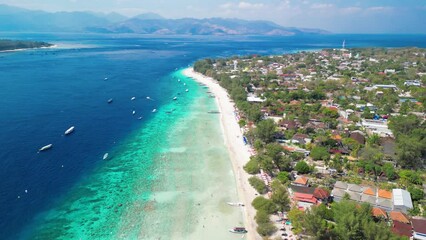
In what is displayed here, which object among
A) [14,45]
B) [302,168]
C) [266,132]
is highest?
[14,45]

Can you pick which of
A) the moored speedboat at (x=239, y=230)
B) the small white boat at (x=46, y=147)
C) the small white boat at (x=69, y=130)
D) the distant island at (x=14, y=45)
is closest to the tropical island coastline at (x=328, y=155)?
the moored speedboat at (x=239, y=230)

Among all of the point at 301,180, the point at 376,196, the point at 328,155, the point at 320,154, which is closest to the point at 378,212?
the point at 376,196

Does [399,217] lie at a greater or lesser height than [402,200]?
lesser

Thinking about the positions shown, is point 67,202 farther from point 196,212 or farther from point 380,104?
point 380,104

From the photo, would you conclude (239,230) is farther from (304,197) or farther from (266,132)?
(266,132)

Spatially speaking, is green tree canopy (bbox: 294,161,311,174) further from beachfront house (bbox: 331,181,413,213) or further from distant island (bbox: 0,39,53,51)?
distant island (bbox: 0,39,53,51)

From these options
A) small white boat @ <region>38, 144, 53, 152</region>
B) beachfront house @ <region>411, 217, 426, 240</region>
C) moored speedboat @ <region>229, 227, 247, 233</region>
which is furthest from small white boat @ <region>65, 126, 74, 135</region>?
beachfront house @ <region>411, 217, 426, 240</region>

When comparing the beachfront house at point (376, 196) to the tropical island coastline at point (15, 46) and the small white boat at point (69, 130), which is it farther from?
the tropical island coastline at point (15, 46)
